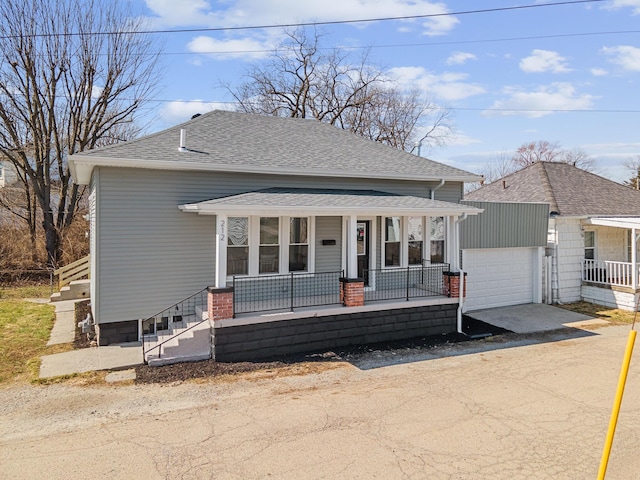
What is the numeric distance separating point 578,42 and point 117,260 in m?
16.3

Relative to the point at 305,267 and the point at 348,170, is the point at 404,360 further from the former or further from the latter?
the point at 348,170

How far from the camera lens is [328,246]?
36.8ft

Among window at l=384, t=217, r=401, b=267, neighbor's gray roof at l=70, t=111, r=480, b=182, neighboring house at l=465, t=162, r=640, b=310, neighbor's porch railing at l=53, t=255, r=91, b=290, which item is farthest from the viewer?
neighbor's porch railing at l=53, t=255, r=91, b=290

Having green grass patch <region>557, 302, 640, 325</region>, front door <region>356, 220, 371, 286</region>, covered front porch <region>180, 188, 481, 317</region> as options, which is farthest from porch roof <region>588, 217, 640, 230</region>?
front door <region>356, 220, 371, 286</region>

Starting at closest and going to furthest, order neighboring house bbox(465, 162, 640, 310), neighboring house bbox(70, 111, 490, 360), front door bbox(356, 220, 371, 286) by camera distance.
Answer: neighboring house bbox(70, 111, 490, 360), front door bbox(356, 220, 371, 286), neighboring house bbox(465, 162, 640, 310)

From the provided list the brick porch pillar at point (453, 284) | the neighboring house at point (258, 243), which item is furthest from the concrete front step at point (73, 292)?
the brick porch pillar at point (453, 284)

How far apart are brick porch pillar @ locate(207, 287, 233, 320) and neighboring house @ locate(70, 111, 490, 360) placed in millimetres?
20

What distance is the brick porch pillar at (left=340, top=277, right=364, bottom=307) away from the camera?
31.3 feet

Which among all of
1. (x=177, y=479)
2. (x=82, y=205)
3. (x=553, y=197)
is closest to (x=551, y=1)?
(x=553, y=197)

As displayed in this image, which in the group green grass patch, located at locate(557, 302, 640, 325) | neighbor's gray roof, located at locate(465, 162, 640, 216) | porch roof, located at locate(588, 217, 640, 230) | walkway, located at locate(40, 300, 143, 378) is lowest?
walkway, located at locate(40, 300, 143, 378)

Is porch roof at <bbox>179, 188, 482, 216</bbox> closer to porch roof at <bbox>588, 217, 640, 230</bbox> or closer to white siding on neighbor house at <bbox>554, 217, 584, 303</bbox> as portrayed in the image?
white siding on neighbor house at <bbox>554, 217, 584, 303</bbox>

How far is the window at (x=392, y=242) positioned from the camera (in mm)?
11945

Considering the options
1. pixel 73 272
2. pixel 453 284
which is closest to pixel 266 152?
pixel 453 284

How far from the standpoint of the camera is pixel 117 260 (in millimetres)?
9164
